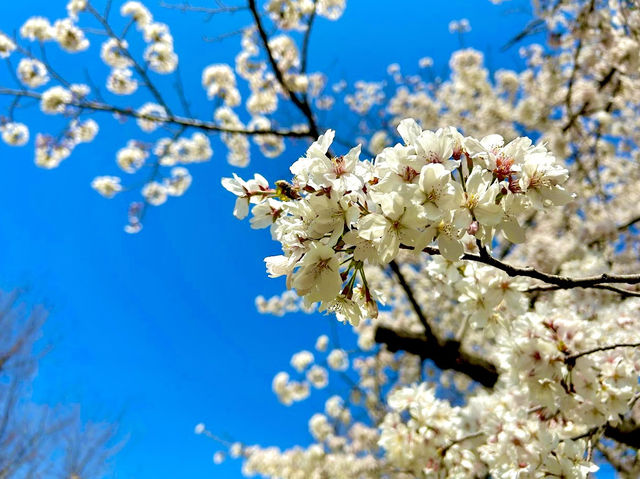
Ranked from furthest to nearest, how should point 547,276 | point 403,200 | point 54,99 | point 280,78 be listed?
point 54,99 → point 280,78 → point 547,276 → point 403,200

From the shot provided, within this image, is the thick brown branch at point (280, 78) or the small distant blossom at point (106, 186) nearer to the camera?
the thick brown branch at point (280, 78)

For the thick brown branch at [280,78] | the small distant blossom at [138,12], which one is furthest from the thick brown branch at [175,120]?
the small distant blossom at [138,12]

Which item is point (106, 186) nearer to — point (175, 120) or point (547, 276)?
point (175, 120)

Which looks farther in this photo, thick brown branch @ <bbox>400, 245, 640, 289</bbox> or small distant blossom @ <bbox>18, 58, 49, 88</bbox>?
small distant blossom @ <bbox>18, 58, 49, 88</bbox>

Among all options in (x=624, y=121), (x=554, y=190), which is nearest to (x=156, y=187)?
(x=554, y=190)

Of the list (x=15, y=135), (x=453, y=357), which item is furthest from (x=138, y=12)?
(x=453, y=357)

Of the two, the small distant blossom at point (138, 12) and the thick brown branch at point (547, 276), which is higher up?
the small distant blossom at point (138, 12)

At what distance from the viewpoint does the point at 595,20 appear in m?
3.95

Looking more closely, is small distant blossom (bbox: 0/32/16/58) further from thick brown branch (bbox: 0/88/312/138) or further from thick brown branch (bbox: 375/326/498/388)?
thick brown branch (bbox: 375/326/498/388)

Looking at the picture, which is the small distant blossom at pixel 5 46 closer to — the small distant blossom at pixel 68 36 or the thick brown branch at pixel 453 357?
the small distant blossom at pixel 68 36

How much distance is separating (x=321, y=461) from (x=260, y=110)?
7590 mm

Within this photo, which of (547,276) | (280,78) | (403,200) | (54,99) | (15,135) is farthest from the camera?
(15,135)

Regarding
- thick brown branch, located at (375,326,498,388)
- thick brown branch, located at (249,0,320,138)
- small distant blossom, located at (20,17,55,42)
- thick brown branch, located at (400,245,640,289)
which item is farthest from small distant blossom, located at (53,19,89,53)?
thick brown branch, located at (400,245,640,289)

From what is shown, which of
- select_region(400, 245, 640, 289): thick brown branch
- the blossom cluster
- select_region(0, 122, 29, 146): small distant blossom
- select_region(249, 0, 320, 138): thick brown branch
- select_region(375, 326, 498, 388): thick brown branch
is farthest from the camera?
select_region(0, 122, 29, 146): small distant blossom
